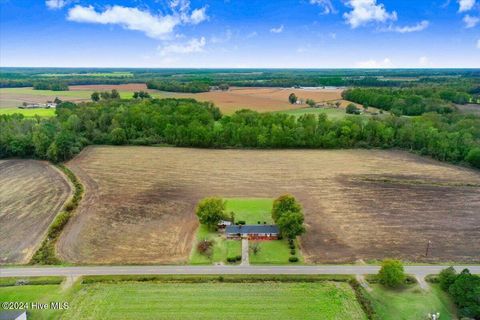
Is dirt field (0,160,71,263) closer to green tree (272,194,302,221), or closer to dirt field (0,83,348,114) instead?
green tree (272,194,302,221)

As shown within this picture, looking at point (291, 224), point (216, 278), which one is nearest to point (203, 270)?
point (216, 278)

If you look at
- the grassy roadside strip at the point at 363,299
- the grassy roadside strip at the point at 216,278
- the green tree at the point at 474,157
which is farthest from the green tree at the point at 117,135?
the green tree at the point at 474,157

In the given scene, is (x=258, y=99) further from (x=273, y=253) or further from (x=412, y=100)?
(x=273, y=253)

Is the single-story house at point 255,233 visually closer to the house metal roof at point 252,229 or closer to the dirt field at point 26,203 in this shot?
the house metal roof at point 252,229

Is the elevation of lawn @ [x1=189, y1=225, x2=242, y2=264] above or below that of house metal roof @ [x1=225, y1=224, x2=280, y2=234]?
below

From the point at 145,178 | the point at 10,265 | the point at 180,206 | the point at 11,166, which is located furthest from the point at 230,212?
the point at 11,166

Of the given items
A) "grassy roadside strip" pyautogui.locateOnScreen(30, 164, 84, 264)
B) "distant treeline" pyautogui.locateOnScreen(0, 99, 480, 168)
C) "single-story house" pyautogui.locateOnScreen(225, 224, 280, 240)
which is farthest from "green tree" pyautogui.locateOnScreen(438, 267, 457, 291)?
"distant treeline" pyautogui.locateOnScreen(0, 99, 480, 168)
